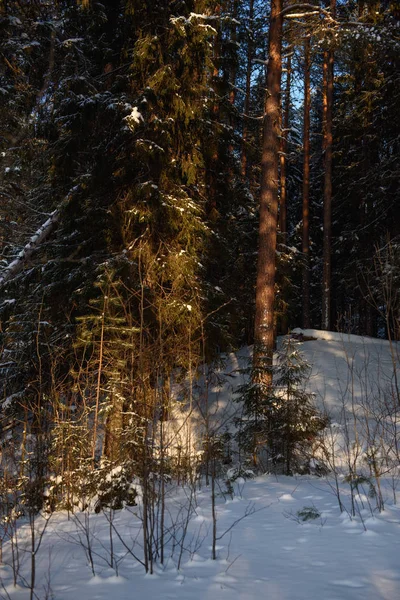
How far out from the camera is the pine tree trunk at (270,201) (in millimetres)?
9452

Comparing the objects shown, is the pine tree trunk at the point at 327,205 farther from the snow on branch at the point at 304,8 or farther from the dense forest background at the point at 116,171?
the snow on branch at the point at 304,8

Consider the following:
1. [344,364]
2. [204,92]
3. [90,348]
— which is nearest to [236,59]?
[204,92]

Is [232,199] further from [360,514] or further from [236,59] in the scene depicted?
[360,514]

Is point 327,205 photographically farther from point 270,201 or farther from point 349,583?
point 349,583

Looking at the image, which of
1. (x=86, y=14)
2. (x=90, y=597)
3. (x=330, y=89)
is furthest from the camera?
(x=330, y=89)

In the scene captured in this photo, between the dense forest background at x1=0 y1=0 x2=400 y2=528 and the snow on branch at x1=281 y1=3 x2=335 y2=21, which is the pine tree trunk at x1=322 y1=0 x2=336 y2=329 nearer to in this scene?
the dense forest background at x1=0 y1=0 x2=400 y2=528

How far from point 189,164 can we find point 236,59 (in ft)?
10.2

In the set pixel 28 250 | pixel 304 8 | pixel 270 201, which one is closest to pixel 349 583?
pixel 28 250

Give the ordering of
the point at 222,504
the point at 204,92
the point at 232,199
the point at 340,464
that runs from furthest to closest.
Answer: the point at 232,199, the point at 204,92, the point at 340,464, the point at 222,504

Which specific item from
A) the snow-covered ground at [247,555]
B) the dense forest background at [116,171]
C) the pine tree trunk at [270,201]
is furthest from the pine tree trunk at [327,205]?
the snow-covered ground at [247,555]

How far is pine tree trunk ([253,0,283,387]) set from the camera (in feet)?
31.0

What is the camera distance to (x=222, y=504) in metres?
5.82

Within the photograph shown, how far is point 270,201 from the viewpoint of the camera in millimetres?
9914

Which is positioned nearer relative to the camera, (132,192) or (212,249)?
(132,192)
